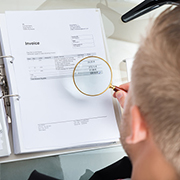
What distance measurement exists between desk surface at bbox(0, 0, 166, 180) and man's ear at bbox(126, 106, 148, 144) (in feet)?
1.38

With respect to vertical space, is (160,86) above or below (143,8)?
below

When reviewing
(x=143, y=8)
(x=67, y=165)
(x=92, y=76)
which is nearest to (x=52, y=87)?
(x=92, y=76)

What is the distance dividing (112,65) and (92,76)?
0.41 ft

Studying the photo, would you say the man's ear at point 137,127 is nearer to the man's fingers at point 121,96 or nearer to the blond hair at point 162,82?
the blond hair at point 162,82

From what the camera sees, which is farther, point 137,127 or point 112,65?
point 112,65

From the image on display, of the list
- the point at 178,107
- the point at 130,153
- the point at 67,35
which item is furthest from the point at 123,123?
the point at 67,35

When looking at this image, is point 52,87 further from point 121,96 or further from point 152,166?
point 152,166

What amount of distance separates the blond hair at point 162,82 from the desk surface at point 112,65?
0.44m

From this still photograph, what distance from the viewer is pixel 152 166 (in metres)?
0.60

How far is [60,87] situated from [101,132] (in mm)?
185

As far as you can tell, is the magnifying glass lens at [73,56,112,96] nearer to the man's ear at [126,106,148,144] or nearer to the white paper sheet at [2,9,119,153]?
the white paper sheet at [2,9,119,153]

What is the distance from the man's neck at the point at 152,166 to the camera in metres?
0.58

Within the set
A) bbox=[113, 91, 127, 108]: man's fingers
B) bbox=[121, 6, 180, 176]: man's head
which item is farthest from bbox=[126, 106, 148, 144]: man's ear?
bbox=[113, 91, 127, 108]: man's fingers

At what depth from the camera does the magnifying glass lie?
3.15 ft
